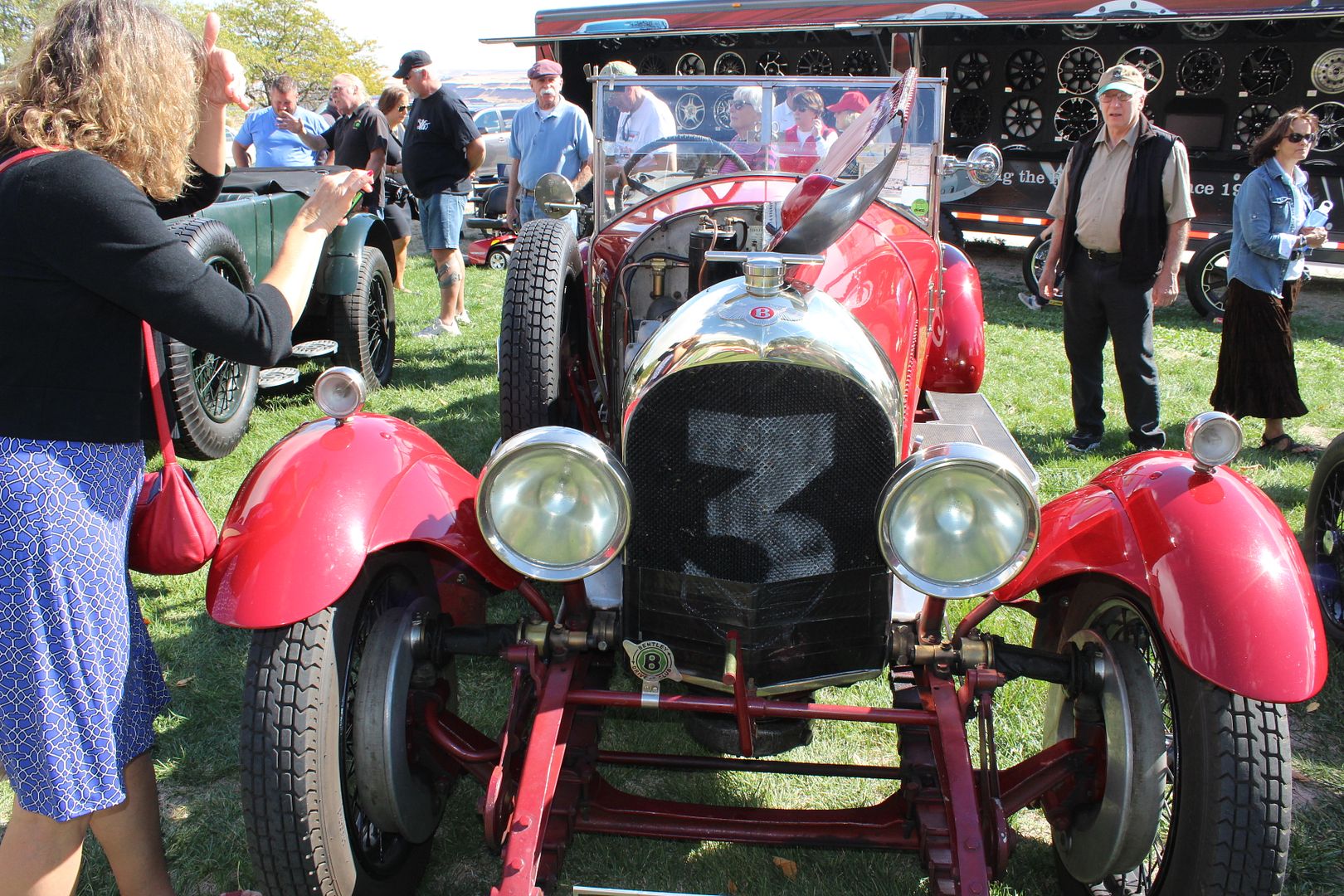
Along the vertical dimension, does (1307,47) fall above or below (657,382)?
above

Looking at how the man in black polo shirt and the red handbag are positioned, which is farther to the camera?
the man in black polo shirt

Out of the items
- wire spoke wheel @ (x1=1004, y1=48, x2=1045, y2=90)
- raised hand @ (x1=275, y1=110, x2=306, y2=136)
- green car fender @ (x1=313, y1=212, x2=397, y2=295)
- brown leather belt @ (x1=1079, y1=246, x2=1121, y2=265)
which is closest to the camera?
brown leather belt @ (x1=1079, y1=246, x2=1121, y2=265)

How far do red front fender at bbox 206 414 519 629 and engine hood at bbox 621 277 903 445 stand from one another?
18.9 inches

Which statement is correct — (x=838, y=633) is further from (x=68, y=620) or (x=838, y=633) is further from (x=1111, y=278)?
(x=1111, y=278)

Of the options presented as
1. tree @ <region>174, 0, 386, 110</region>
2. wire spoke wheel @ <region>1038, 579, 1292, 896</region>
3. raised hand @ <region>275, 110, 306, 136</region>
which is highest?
tree @ <region>174, 0, 386, 110</region>

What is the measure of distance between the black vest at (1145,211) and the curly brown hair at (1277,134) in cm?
73

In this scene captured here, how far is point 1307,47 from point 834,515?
10.2 metres

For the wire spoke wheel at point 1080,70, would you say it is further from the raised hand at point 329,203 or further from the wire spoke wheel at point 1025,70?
the raised hand at point 329,203

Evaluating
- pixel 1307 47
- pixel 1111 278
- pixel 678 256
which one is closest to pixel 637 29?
pixel 1307 47

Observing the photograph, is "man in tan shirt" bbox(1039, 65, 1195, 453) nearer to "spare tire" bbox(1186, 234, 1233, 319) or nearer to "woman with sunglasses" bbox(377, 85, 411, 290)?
"spare tire" bbox(1186, 234, 1233, 319)

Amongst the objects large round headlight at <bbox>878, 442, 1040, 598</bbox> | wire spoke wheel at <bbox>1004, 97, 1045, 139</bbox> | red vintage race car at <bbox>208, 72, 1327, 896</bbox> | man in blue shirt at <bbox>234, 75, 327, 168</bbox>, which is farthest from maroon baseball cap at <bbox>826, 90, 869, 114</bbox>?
wire spoke wheel at <bbox>1004, 97, 1045, 139</bbox>

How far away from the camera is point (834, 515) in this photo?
1.98 meters

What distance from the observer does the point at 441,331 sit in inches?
280

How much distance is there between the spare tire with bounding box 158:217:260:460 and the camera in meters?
4.09
